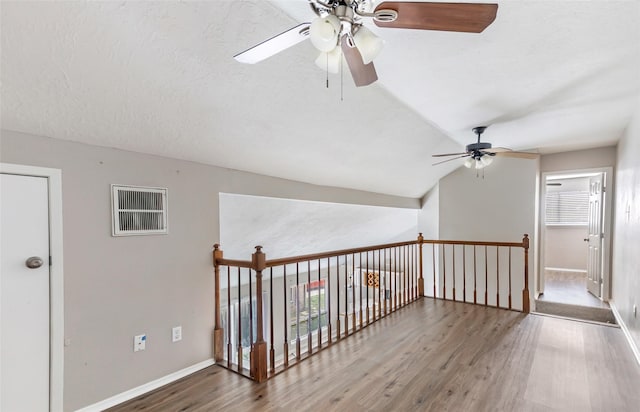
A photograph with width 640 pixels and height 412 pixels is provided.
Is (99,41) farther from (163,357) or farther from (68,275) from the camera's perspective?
(163,357)

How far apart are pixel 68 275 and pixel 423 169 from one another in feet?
15.1

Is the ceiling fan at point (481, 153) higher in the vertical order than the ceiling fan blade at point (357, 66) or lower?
lower

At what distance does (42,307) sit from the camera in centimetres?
195

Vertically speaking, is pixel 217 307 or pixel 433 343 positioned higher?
pixel 217 307

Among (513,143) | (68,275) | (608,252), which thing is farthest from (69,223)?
(608,252)

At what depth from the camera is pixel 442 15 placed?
1172 mm

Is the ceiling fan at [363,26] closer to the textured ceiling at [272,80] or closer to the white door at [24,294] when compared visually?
the textured ceiling at [272,80]

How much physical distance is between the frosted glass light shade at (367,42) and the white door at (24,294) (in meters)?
2.10

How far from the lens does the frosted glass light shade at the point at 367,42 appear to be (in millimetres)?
1279

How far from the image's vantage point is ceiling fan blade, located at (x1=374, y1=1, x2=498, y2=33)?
111 cm

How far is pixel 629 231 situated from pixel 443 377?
272cm

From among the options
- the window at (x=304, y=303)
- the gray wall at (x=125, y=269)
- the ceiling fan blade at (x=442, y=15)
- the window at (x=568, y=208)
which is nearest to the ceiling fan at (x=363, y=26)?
the ceiling fan blade at (x=442, y=15)

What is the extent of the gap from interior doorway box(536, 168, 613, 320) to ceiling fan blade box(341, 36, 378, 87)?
512 centimetres

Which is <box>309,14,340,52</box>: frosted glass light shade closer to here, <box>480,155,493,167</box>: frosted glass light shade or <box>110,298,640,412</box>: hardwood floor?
<box>110,298,640,412</box>: hardwood floor
